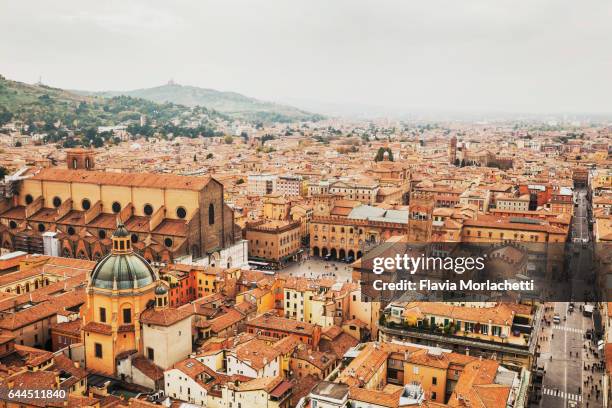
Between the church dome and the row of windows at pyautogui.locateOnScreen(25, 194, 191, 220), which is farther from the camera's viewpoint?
the row of windows at pyautogui.locateOnScreen(25, 194, 191, 220)

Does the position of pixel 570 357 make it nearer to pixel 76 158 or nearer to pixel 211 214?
pixel 211 214

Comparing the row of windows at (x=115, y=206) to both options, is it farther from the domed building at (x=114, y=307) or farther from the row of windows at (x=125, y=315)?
the row of windows at (x=125, y=315)

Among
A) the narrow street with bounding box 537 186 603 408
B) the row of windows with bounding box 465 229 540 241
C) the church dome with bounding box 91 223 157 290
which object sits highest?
the church dome with bounding box 91 223 157 290

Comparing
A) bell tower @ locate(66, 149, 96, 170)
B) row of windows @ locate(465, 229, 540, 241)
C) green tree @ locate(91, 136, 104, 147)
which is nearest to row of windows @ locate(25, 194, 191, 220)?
bell tower @ locate(66, 149, 96, 170)

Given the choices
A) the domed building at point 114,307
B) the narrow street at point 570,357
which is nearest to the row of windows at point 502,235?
the narrow street at point 570,357

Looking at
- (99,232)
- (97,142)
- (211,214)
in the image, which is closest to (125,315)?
(211,214)

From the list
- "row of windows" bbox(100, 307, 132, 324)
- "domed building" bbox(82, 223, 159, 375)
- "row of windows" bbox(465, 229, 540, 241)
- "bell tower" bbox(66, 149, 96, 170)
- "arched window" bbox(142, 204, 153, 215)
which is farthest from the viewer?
"bell tower" bbox(66, 149, 96, 170)

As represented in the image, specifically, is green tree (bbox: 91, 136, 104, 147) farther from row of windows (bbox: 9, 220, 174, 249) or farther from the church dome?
the church dome
